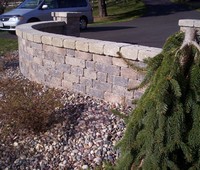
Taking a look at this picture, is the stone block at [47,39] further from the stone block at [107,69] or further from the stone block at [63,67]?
the stone block at [107,69]

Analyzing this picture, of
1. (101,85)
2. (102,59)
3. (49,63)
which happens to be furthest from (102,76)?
(49,63)

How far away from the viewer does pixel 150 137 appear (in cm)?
247

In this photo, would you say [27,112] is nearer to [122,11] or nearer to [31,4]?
[31,4]

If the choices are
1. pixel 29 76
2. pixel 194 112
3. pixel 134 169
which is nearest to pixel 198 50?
pixel 194 112

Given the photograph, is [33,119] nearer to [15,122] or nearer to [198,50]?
[15,122]

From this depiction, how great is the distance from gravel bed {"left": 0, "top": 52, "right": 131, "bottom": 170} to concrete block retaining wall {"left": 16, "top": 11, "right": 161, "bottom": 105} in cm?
36

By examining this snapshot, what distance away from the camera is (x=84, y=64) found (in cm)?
621

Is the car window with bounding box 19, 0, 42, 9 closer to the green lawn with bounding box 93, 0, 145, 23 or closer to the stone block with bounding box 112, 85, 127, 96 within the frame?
the green lawn with bounding box 93, 0, 145, 23

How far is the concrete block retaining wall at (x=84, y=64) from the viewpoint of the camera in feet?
17.8

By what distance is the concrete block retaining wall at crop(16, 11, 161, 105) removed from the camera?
543 cm

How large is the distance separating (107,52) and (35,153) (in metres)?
1.73

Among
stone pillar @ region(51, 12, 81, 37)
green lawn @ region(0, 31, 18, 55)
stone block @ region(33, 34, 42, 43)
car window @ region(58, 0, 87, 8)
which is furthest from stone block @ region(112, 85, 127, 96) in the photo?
car window @ region(58, 0, 87, 8)

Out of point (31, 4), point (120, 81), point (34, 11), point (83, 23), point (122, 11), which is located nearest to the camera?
point (120, 81)

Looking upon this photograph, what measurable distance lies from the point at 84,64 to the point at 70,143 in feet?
5.38
